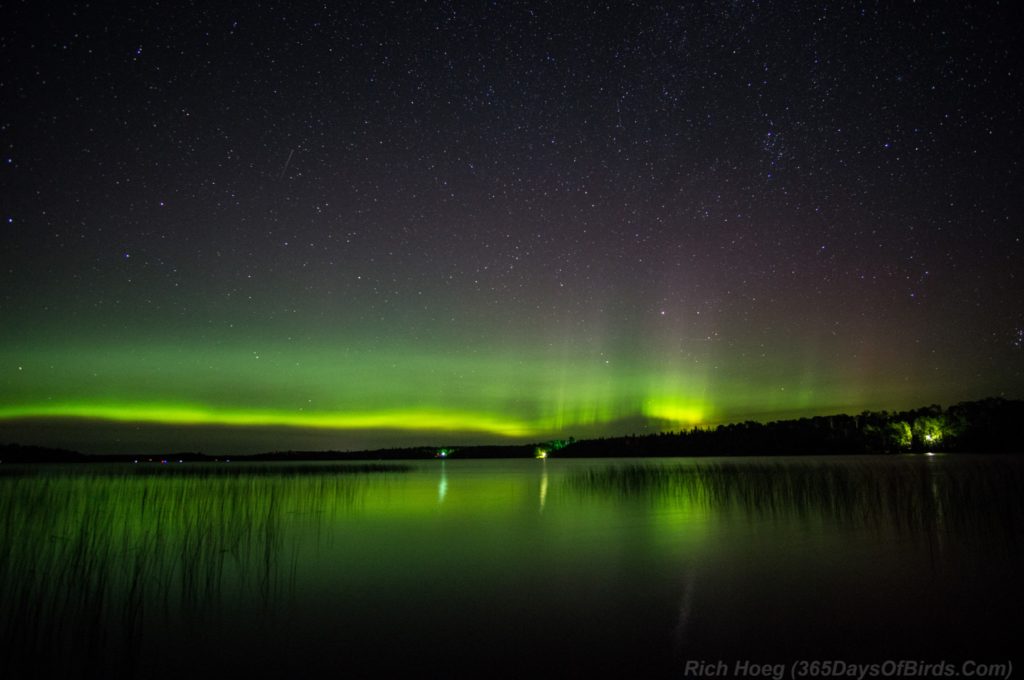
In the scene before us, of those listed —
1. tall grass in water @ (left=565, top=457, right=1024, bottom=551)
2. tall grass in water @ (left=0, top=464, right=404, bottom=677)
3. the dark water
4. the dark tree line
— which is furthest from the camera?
the dark tree line

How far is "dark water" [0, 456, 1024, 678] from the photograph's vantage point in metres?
5.18

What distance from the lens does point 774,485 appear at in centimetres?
2005

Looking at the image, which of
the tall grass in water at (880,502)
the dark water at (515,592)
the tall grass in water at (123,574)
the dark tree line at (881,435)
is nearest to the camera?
the dark water at (515,592)

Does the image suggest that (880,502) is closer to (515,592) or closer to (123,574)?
(515,592)

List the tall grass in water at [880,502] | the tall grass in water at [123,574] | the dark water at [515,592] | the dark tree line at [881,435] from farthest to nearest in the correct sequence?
1. the dark tree line at [881,435]
2. the tall grass in water at [880,502]
3. the tall grass in water at [123,574]
4. the dark water at [515,592]

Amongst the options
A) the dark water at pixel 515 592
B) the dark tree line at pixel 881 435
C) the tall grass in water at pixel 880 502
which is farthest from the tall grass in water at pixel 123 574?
the dark tree line at pixel 881 435

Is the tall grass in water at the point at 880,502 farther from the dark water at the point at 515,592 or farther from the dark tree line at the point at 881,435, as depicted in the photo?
the dark tree line at the point at 881,435

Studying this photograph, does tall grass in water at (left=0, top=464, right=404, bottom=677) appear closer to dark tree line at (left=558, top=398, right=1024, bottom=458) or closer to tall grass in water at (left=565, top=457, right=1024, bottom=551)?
tall grass in water at (left=565, top=457, right=1024, bottom=551)

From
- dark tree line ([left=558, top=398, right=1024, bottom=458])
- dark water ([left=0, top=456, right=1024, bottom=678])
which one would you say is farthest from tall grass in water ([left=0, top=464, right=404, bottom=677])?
dark tree line ([left=558, top=398, right=1024, bottom=458])

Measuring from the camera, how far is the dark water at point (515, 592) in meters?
5.18

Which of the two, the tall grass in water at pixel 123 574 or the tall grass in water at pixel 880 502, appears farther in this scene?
the tall grass in water at pixel 880 502

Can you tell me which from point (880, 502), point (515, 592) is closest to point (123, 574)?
point (515, 592)

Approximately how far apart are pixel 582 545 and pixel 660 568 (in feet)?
7.61

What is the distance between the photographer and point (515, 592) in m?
7.52
